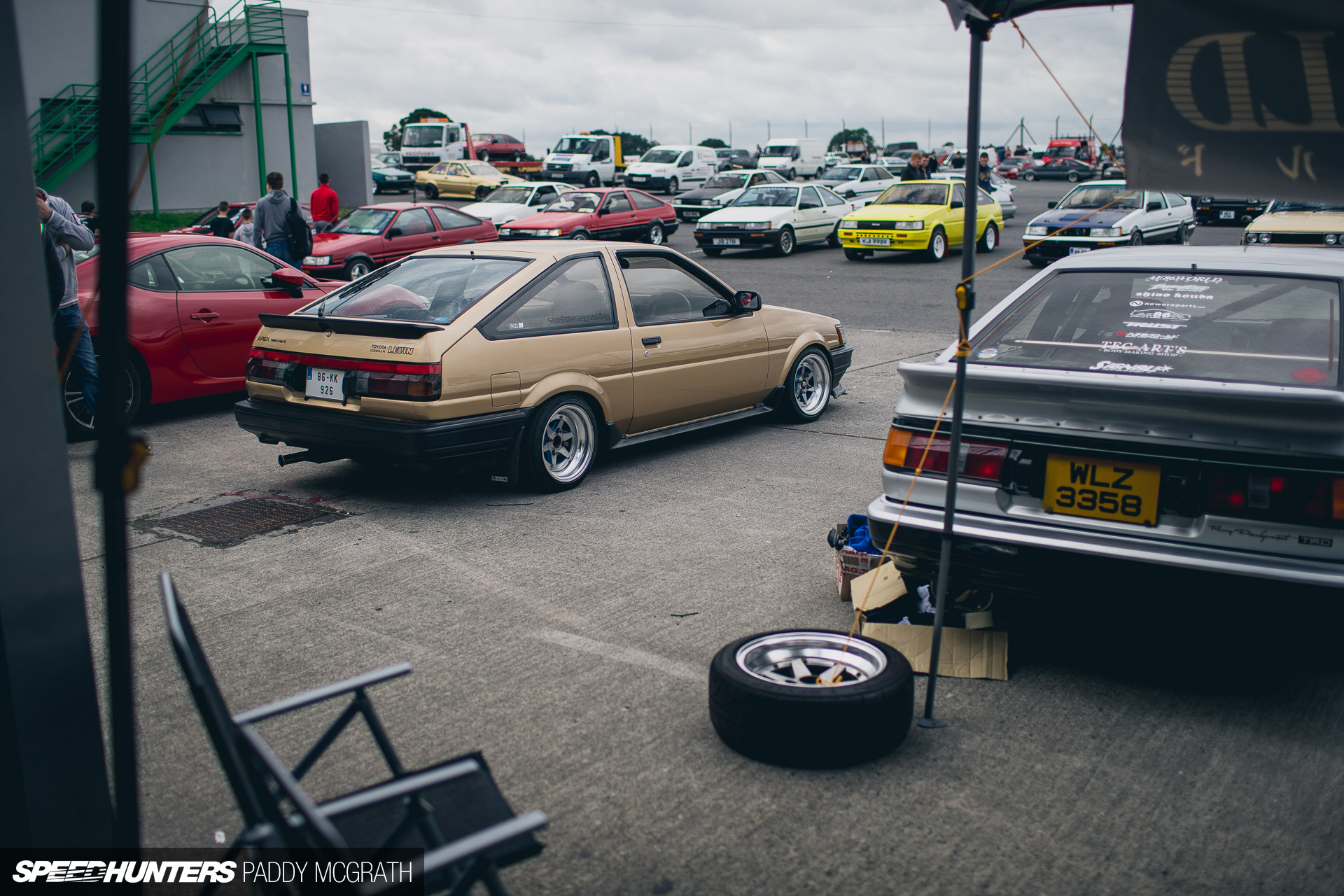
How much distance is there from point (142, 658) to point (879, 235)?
18567 millimetres

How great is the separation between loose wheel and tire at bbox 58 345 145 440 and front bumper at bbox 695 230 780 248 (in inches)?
657

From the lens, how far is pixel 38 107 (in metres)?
23.2

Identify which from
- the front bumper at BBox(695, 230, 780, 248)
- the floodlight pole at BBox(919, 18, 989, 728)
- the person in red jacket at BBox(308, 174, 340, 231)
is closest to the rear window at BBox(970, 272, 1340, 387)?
the floodlight pole at BBox(919, 18, 989, 728)

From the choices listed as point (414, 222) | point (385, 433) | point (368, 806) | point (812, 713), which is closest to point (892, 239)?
point (414, 222)

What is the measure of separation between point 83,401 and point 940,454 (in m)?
6.52

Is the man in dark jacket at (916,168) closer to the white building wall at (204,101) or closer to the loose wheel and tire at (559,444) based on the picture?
the white building wall at (204,101)

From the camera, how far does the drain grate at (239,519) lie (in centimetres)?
549

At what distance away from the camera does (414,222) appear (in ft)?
57.8

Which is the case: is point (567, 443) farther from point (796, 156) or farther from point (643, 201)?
point (796, 156)

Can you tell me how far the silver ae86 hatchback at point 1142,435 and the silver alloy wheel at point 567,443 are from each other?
264 cm

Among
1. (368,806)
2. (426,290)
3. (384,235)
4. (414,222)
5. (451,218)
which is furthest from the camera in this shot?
(451,218)

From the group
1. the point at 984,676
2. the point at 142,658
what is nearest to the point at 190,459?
the point at 142,658

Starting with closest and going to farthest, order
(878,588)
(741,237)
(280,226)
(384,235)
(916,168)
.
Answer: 1. (878,588)
2. (280,226)
3. (384,235)
4. (741,237)
5. (916,168)

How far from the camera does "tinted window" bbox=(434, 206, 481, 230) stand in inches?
711
